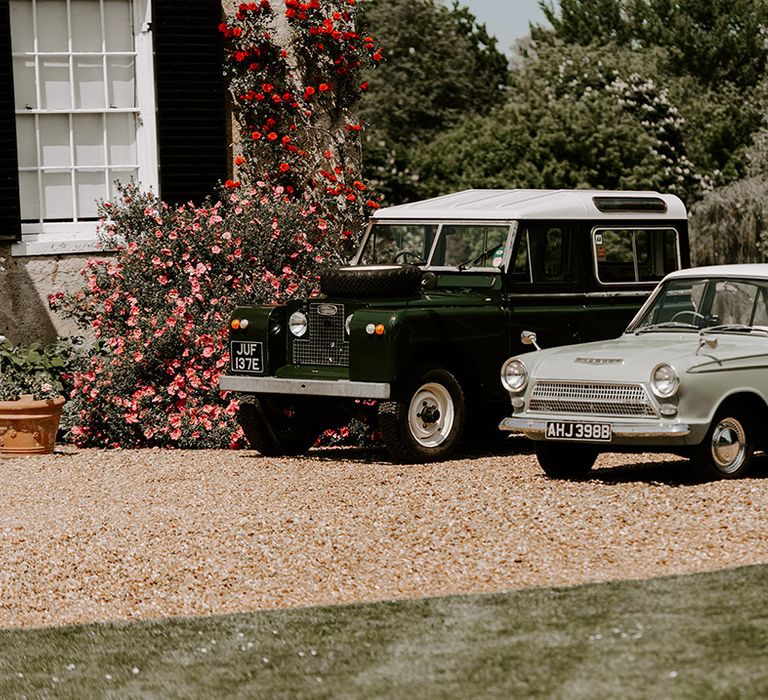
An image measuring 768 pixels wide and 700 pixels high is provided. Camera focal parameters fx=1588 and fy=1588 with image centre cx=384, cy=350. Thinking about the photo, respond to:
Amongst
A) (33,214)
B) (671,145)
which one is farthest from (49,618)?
(671,145)

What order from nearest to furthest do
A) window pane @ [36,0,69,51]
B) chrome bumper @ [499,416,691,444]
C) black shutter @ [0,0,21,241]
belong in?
chrome bumper @ [499,416,691,444], black shutter @ [0,0,21,241], window pane @ [36,0,69,51]

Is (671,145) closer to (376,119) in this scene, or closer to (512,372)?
(376,119)

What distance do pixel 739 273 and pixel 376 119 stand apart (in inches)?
1454

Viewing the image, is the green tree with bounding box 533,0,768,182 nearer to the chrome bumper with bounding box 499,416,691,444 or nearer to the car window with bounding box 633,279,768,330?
the car window with bounding box 633,279,768,330

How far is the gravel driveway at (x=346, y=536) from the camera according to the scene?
7520 millimetres

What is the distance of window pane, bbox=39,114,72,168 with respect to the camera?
572 inches

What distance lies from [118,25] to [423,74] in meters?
34.0

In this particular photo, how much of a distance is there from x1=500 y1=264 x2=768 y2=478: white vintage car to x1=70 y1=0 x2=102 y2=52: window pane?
20.3 ft

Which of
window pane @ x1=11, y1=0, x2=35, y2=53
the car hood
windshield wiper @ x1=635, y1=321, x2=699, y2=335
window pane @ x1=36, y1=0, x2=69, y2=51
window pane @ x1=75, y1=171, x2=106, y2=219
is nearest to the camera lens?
the car hood

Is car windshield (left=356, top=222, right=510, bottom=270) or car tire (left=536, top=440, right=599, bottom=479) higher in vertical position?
car windshield (left=356, top=222, right=510, bottom=270)

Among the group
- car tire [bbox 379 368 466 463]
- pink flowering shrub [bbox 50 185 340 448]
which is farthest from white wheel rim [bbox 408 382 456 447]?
pink flowering shrub [bbox 50 185 340 448]

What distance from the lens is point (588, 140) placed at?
102 feet

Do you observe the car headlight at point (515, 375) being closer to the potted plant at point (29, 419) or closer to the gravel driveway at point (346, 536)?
the gravel driveway at point (346, 536)

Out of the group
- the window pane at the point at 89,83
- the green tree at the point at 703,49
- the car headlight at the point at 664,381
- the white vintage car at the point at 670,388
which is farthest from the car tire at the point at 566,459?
the green tree at the point at 703,49
